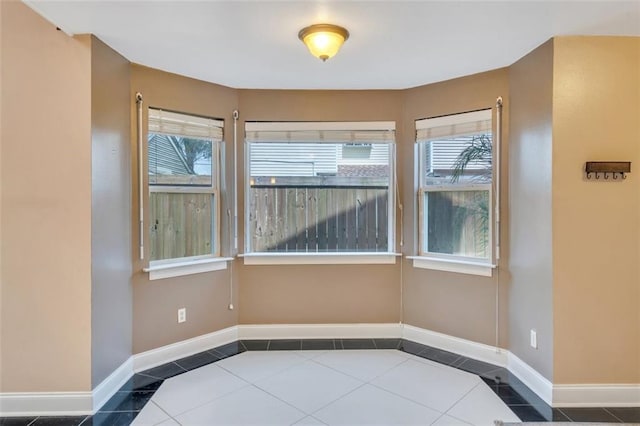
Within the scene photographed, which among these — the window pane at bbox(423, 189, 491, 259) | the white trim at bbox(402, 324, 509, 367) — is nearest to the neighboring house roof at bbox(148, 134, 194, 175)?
the window pane at bbox(423, 189, 491, 259)

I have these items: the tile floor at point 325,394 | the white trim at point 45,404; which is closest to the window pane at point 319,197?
the tile floor at point 325,394

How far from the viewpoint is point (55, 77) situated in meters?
2.26

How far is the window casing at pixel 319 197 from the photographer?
3.53 m

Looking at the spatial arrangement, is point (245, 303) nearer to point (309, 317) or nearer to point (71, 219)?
point (309, 317)

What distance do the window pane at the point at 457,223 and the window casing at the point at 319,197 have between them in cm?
37

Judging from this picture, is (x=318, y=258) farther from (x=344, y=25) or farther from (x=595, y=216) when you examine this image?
(x=595, y=216)

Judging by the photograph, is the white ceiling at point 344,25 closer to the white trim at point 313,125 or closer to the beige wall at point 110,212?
the beige wall at point 110,212

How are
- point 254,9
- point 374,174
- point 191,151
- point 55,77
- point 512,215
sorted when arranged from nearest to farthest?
1. point 254,9
2. point 55,77
3. point 512,215
4. point 191,151
5. point 374,174

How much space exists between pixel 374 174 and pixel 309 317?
1.52 meters

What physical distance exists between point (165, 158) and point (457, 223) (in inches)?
103

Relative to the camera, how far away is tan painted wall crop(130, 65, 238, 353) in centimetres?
282

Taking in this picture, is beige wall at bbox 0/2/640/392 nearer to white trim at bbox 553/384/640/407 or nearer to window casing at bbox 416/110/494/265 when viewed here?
white trim at bbox 553/384/640/407

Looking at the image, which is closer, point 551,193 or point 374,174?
point 551,193

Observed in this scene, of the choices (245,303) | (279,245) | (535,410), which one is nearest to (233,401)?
(245,303)
